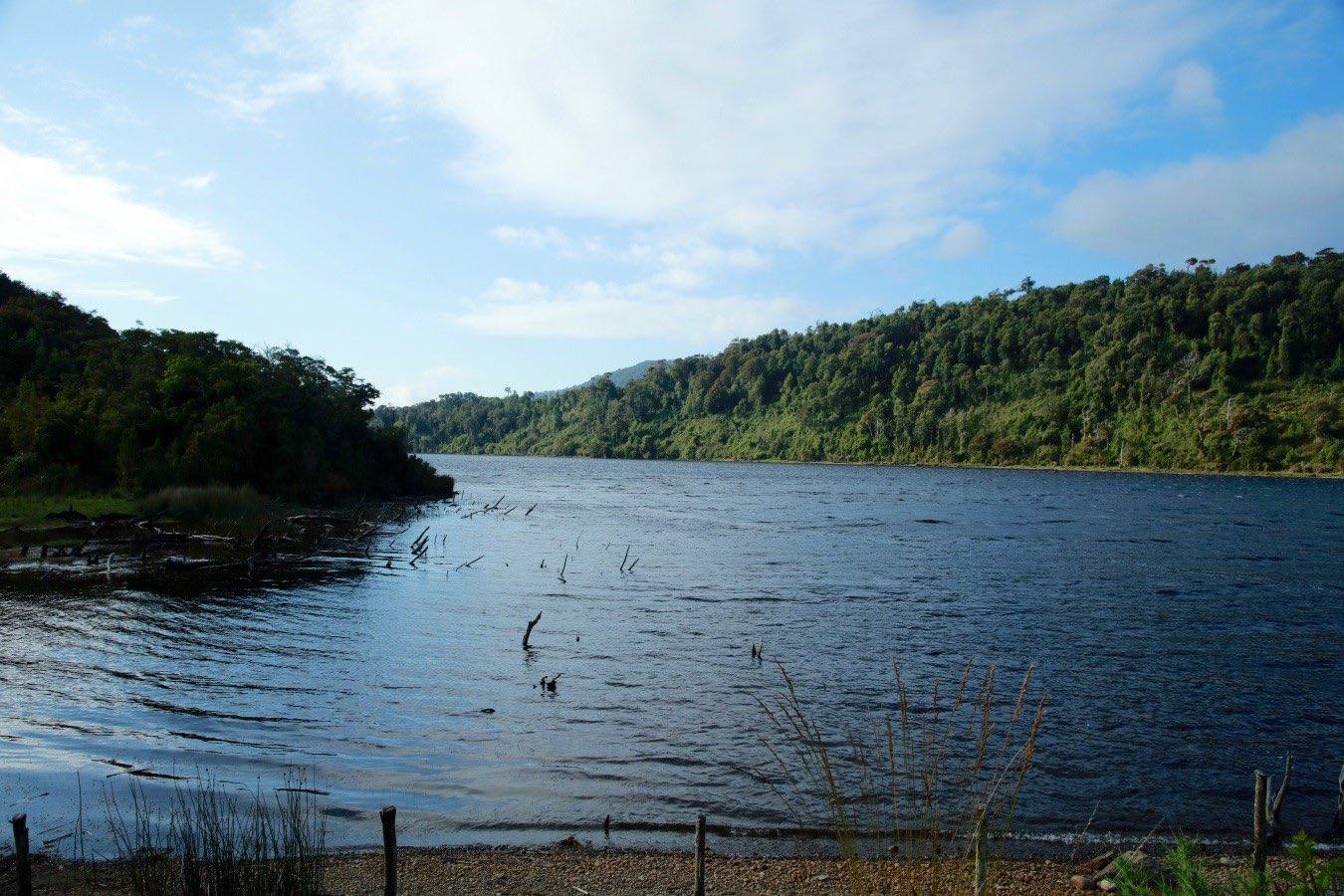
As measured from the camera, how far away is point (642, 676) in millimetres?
19562

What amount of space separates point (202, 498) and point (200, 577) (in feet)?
39.9

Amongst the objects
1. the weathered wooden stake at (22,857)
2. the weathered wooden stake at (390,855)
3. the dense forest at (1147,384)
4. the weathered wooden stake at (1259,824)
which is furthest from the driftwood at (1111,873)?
the dense forest at (1147,384)

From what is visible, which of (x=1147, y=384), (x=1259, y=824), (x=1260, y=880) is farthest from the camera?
(x=1147, y=384)

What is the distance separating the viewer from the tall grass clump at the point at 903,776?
9938 millimetres

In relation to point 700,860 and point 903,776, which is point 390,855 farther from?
point 903,776

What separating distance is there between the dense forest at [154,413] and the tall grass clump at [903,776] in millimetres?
41362

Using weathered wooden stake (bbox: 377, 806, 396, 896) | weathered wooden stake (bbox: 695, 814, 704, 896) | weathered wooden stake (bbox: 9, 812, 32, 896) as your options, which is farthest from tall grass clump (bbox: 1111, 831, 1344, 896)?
weathered wooden stake (bbox: 9, 812, 32, 896)

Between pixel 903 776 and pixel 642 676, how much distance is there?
7588mm

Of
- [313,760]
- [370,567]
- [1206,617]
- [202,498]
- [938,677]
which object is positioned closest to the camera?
[313,760]

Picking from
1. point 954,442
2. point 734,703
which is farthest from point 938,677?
point 954,442

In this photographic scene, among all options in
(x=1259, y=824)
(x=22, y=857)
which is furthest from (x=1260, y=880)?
(x=22, y=857)

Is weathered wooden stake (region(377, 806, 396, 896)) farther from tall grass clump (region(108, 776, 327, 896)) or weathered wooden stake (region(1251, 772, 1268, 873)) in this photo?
weathered wooden stake (region(1251, 772, 1268, 873))

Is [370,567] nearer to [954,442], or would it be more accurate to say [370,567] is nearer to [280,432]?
[280,432]

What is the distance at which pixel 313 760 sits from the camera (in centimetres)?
1369
